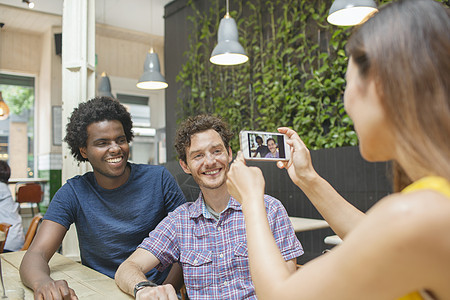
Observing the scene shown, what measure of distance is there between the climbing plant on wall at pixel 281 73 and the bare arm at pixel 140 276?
2.50m

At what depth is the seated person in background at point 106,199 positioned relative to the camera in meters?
1.95

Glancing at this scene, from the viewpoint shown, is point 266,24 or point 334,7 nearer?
point 334,7

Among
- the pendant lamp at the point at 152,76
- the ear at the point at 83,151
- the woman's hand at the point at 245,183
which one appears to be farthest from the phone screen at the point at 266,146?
the pendant lamp at the point at 152,76

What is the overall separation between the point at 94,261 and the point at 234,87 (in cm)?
365

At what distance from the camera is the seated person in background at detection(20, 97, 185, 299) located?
1952mm

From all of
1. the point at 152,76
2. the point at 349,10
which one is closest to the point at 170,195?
the point at 349,10

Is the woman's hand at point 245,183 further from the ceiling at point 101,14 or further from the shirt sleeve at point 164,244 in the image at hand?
the ceiling at point 101,14

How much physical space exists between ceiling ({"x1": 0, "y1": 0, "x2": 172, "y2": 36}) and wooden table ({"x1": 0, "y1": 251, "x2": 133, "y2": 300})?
5636mm

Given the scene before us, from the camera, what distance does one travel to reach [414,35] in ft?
2.19

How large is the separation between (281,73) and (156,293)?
141 inches

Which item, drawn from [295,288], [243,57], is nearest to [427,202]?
[295,288]

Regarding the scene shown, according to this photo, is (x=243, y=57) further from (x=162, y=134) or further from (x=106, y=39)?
(x=106, y=39)

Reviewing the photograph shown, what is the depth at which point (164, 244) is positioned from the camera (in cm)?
166

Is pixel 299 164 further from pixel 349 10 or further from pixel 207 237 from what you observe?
pixel 349 10
